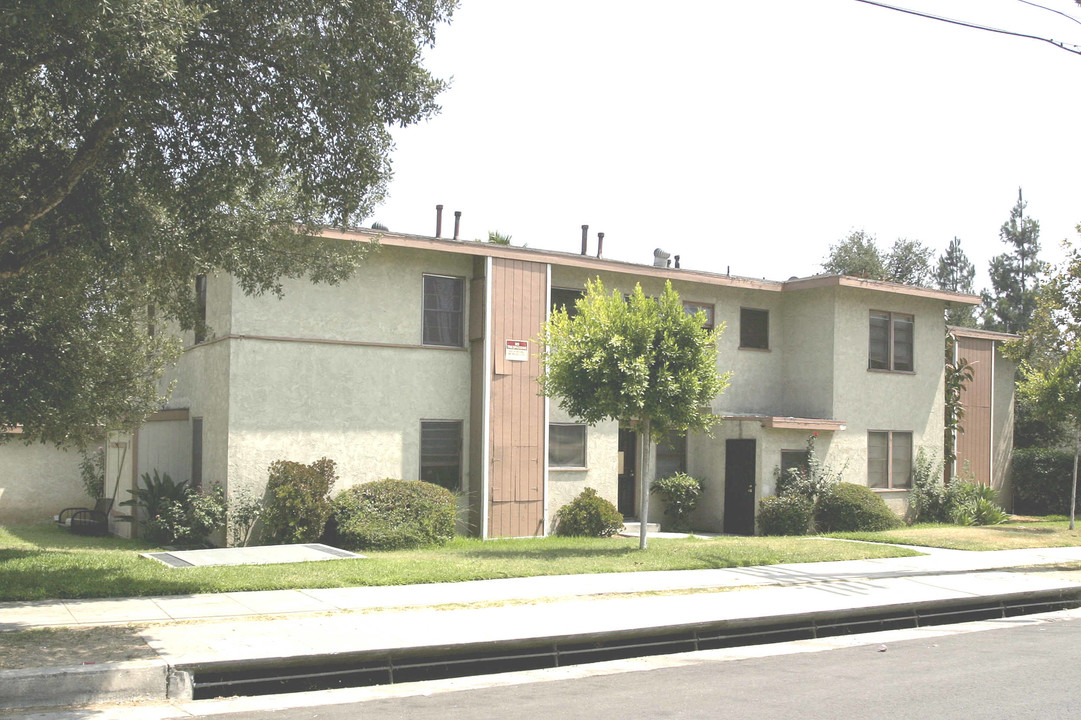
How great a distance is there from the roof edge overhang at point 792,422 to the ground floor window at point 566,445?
140 inches

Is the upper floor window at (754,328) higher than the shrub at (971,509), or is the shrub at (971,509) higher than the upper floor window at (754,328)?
the upper floor window at (754,328)

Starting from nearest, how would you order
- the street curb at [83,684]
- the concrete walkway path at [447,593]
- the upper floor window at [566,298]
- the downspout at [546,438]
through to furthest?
the street curb at [83,684], the concrete walkway path at [447,593], the downspout at [546,438], the upper floor window at [566,298]

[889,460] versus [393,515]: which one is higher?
[889,460]

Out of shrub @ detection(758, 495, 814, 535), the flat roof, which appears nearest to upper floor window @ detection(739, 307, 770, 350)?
the flat roof

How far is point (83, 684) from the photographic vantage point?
24.5 ft

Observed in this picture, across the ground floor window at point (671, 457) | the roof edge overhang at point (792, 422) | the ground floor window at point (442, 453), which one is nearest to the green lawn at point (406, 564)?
the ground floor window at point (442, 453)

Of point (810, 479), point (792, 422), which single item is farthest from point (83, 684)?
point (810, 479)

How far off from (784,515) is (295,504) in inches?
407

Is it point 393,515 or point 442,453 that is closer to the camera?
point 393,515

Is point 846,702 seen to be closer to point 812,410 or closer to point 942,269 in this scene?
point 812,410

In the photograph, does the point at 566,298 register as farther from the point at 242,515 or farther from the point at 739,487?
the point at 242,515

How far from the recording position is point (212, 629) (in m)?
9.33

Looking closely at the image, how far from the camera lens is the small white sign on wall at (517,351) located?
63.9ft

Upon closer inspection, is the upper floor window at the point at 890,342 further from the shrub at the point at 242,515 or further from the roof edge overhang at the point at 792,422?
the shrub at the point at 242,515
